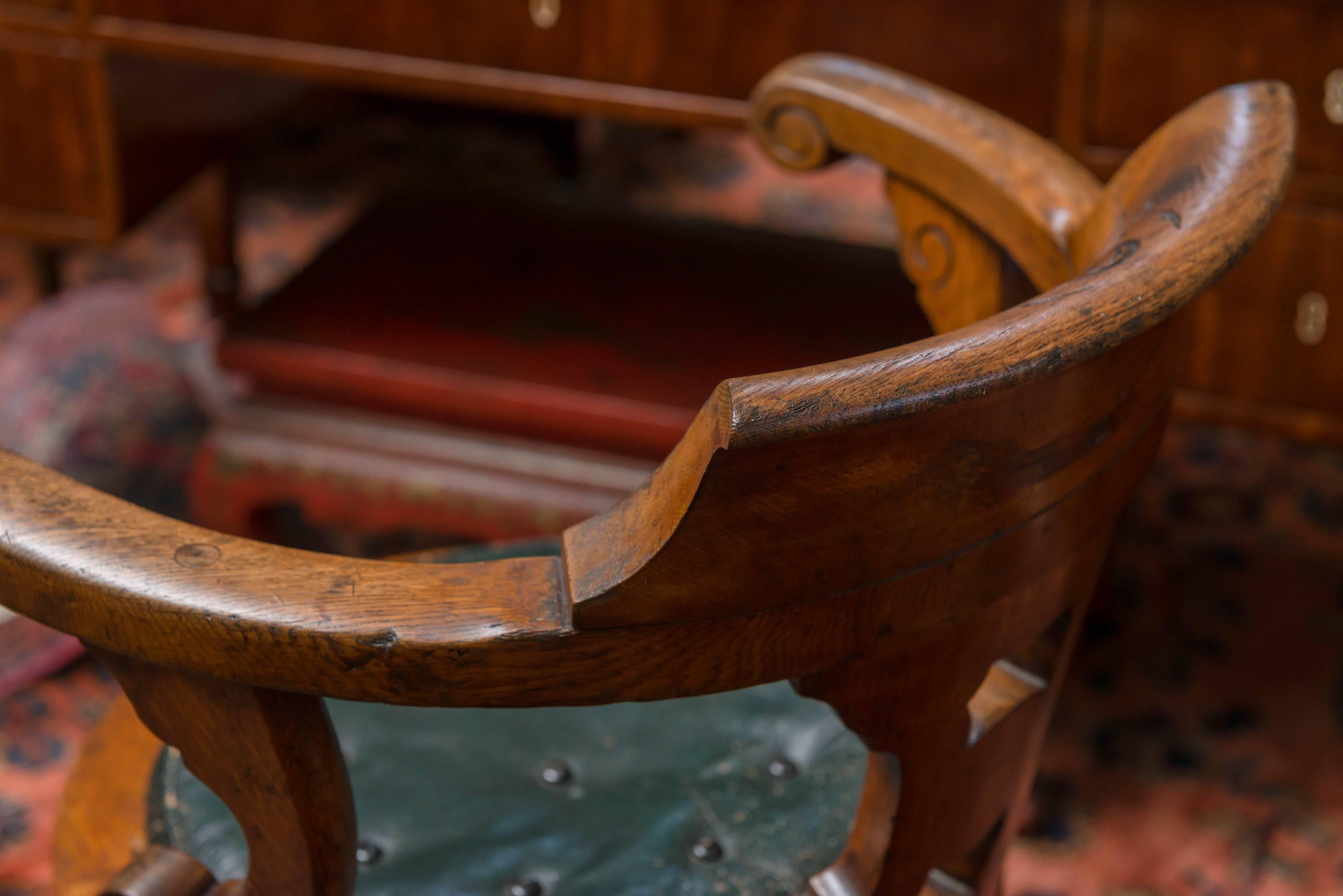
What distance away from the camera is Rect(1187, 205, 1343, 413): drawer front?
1397mm

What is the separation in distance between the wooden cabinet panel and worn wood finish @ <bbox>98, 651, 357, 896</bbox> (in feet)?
4.43

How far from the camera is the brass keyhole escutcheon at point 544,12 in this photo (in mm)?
1519

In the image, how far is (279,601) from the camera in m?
0.50

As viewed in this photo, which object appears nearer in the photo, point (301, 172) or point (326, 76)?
point (326, 76)

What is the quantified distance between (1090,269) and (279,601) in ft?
1.04

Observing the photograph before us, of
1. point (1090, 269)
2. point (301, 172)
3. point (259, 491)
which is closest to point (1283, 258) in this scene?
point (1090, 269)

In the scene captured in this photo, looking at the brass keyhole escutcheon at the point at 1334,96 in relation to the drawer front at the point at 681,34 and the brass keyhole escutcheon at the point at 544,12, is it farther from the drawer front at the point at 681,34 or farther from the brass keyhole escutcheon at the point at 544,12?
the brass keyhole escutcheon at the point at 544,12

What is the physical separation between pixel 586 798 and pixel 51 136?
4.25 feet

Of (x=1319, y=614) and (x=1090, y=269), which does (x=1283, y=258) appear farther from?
(x=1090, y=269)

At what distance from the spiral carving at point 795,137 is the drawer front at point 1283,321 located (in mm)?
643

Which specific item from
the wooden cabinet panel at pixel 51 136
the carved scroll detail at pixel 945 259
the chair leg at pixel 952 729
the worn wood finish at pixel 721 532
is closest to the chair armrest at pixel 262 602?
the worn wood finish at pixel 721 532

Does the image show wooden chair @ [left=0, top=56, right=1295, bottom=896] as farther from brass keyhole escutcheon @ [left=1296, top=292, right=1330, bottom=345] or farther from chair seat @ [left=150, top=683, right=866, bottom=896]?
brass keyhole escutcheon @ [left=1296, top=292, right=1330, bottom=345]

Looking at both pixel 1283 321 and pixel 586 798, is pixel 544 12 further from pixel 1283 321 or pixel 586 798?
pixel 586 798

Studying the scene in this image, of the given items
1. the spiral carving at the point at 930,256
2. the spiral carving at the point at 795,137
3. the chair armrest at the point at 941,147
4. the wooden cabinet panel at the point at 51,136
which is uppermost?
the chair armrest at the point at 941,147
